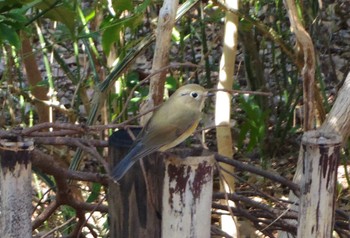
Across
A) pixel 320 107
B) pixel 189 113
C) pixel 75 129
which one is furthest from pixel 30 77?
pixel 75 129

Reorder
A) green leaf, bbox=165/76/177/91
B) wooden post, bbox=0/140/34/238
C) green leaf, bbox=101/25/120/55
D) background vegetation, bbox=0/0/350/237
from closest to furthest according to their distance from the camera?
wooden post, bbox=0/140/34/238 → background vegetation, bbox=0/0/350/237 → green leaf, bbox=101/25/120/55 → green leaf, bbox=165/76/177/91

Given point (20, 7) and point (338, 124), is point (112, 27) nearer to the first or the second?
point (20, 7)

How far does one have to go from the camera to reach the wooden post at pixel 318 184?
4.82ft

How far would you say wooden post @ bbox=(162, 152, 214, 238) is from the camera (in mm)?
1473

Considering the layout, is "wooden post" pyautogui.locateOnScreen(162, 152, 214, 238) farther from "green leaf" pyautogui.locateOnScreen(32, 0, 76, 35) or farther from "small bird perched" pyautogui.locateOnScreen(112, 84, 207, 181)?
"green leaf" pyautogui.locateOnScreen(32, 0, 76, 35)

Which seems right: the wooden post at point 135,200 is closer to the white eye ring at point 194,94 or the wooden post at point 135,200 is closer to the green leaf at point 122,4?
the white eye ring at point 194,94

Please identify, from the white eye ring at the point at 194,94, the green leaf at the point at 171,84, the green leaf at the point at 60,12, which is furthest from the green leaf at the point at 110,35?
the white eye ring at the point at 194,94

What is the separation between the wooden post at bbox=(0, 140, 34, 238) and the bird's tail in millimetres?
232

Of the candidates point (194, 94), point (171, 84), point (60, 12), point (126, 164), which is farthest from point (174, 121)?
point (171, 84)

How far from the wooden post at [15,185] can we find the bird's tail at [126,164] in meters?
0.23

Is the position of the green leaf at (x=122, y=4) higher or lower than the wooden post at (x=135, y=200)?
higher

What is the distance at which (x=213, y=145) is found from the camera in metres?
3.94

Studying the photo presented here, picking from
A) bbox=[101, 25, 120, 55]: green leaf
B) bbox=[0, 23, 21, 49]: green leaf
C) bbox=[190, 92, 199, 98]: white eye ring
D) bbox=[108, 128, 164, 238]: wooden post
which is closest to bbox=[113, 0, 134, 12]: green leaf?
bbox=[101, 25, 120, 55]: green leaf

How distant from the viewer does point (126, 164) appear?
164 centimetres
